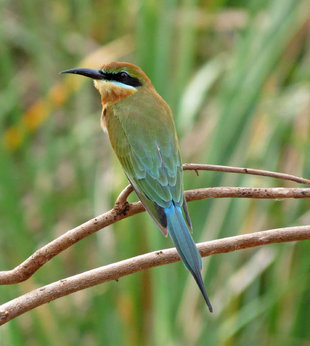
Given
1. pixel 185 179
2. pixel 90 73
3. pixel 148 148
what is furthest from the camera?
pixel 185 179

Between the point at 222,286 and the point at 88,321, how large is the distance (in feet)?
2.21

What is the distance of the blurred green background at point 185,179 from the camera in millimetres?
2988

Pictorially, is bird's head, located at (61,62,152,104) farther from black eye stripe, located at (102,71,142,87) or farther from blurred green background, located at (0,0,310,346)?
blurred green background, located at (0,0,310,346)

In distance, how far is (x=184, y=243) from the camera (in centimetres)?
176

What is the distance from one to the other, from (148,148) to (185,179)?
2.96 ft

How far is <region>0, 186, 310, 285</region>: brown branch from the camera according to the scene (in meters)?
1.60

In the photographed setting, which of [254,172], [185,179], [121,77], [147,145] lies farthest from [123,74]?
[254,172]

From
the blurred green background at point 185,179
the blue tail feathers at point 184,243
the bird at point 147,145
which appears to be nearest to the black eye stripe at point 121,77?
the bird at point 147,145

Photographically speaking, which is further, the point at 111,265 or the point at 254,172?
the point at 254,172

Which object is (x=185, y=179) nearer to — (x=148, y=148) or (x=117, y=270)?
(x=148, y=148)

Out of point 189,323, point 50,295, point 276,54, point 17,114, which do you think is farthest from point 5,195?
point 50,295

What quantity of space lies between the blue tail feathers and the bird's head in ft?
2.14

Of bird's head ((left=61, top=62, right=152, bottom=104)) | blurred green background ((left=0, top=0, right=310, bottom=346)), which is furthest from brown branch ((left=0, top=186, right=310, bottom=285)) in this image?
blurred green background ((left=0, top=0, right=310, bottom=346))

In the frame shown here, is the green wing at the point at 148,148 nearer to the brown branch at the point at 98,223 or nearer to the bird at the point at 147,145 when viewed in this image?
the bird at the point at 147,145
